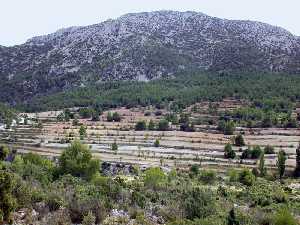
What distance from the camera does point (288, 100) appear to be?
161 metres

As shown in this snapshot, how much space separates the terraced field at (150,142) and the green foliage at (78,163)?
29.4m

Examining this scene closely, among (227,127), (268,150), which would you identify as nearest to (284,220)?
(268,150)

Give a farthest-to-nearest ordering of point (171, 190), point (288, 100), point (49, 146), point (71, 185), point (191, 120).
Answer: point (288, 100) < point (191, 120) < point (49, 146) < point (171, 190) < point (71, 185)

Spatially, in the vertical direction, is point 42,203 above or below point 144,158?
above

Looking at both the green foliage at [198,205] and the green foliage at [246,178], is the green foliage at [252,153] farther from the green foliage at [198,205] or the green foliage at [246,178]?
the green foliage at [198,205]

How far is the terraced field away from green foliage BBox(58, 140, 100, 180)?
96.4ft

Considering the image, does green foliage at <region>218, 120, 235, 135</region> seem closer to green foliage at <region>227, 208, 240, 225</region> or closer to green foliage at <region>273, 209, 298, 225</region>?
green foliage at <region>273, 209, 298, 225</region>

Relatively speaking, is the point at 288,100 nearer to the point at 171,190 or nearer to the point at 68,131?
the point at 68,131

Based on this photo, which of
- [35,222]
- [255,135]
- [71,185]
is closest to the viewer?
[35,222]

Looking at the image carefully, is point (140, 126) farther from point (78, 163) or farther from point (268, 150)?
point (78, 163)

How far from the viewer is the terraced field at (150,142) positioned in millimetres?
101750

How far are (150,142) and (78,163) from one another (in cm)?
5581

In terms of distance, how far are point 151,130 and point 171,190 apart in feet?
312

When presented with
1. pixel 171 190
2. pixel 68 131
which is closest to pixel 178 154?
pixel 68 131
